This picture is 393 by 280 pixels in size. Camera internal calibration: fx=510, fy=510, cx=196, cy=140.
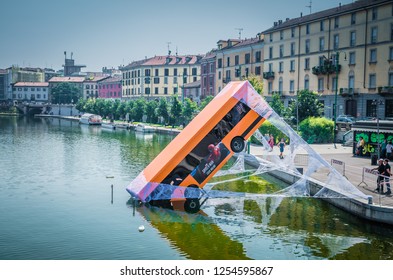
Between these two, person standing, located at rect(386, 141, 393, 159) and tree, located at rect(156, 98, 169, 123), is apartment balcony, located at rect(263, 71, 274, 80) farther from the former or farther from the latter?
person standing, located at rect(386, 141, 393, 159)

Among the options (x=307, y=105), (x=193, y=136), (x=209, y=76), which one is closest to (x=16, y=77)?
Answer: (x=209, y=76)

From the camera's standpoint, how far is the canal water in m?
18.3

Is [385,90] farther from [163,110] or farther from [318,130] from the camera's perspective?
[163,110]

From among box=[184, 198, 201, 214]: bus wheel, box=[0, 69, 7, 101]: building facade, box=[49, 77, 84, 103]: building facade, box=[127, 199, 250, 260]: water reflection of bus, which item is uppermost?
box=[49, 77, 84, 103]: building facade

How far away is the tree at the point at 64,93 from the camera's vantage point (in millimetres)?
155625

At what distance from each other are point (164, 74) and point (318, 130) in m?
80.2

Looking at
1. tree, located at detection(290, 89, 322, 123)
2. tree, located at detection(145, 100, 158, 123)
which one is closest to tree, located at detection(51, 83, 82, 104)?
tree, located at detection(145, 100, 158, 123)

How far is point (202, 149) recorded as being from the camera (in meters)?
23.2

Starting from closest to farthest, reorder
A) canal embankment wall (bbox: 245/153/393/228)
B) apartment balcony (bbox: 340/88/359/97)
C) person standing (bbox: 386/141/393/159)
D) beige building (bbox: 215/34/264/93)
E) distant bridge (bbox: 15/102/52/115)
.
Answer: canal embankment wall (bbox: 245/153/393/228)
person standing (bbox: 386/141/393/159)
apartment balcony (bbox: 340/88/359/97)
beige building (bbox: 215/34/264/93)
distant bridge (bbox: 15/102/52/115)

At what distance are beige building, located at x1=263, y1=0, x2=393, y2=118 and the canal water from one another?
27246 millimetres

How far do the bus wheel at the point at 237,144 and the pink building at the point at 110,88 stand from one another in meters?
126

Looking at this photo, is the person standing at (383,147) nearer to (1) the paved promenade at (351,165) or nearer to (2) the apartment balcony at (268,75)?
(1) the paved promenade at (351,165)
